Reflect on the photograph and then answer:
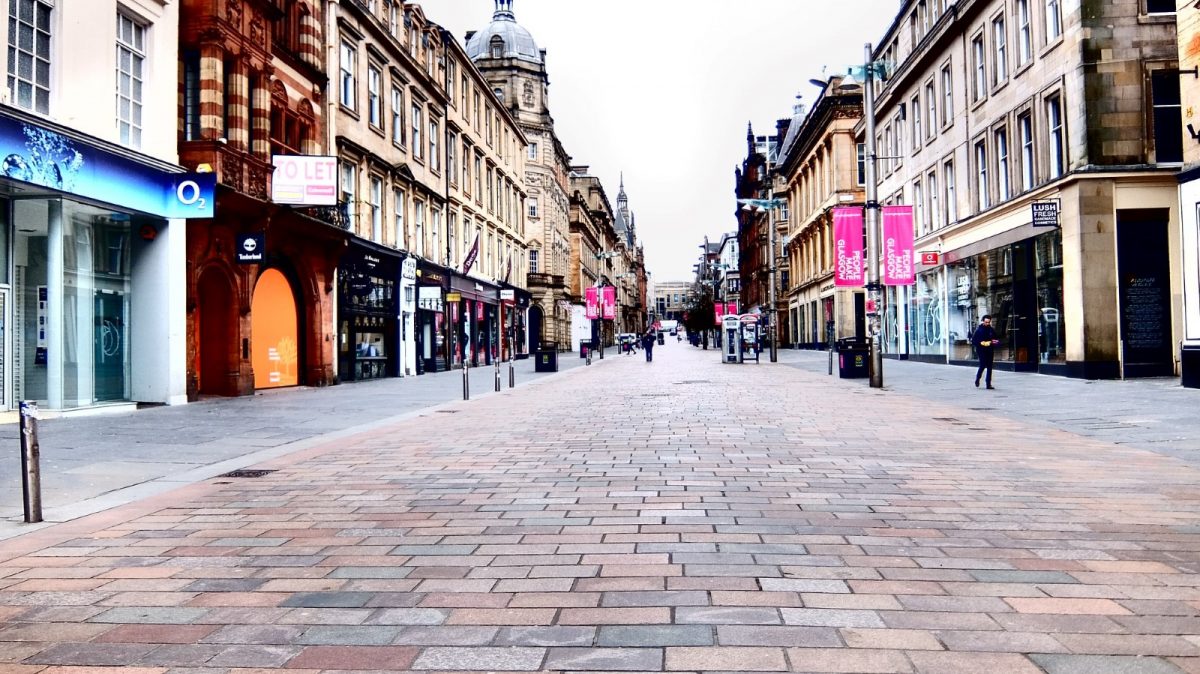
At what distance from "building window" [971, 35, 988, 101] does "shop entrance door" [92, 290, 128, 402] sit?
83.4 ft

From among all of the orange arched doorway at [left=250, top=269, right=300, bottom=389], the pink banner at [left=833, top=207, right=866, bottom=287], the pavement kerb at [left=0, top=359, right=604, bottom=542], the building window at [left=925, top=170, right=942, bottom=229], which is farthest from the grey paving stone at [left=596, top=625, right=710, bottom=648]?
the building window at [left=925, top=170, right=942, bottom=229]

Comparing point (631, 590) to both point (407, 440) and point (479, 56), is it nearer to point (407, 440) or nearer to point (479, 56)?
point (407, 440)

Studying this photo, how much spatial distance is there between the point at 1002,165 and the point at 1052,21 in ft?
16.3

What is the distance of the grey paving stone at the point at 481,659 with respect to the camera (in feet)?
11.2

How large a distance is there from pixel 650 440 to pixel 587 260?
257ft

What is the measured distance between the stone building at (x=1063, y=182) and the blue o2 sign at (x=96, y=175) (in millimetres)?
16673

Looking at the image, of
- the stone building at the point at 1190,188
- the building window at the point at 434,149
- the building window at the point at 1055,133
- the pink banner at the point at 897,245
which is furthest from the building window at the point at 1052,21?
the building window at the point at 434,149

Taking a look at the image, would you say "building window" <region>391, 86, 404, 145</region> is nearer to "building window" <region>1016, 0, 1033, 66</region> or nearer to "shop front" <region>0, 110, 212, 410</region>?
"shop front" <region>0, 110, 212, 410</region>

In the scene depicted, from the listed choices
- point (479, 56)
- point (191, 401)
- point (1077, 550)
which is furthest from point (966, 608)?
point (479, 56)

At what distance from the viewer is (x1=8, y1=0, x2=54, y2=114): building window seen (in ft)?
43.0

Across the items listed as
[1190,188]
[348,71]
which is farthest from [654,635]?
[348,71]

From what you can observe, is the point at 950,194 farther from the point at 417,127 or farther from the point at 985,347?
the point at 417,127

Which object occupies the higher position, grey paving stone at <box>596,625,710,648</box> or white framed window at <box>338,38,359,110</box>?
white framed window at <box>338,38,359,110</box>

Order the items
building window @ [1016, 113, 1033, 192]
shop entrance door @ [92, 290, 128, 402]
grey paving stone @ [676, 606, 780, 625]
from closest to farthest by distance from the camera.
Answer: grey paving stone @ [676, 606, 780, 625], shop entrance door @ [92, 290, 128, 402], building window @ [1016, 113, 1033, 192]
